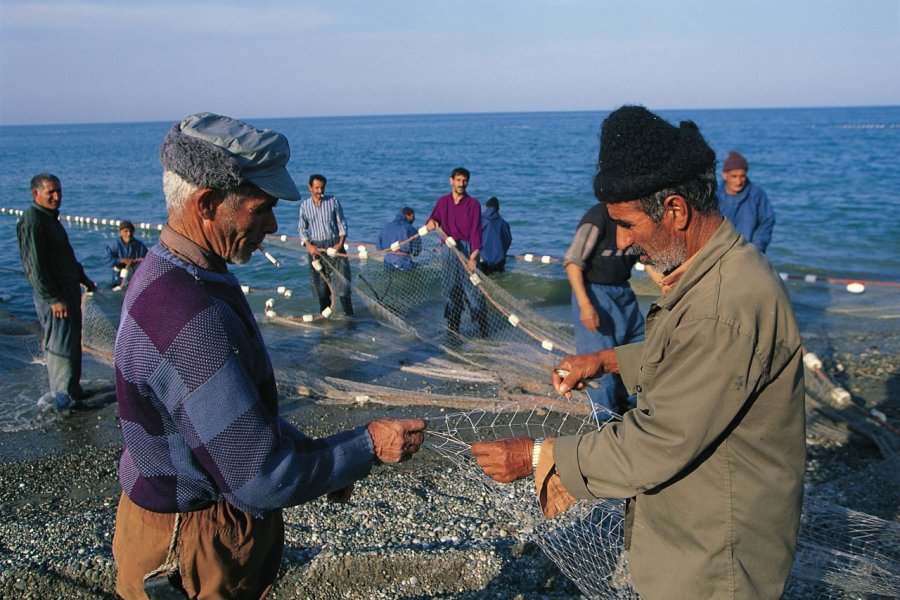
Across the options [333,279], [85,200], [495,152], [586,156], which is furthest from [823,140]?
[333,279]

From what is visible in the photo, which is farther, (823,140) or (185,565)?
(823,140)

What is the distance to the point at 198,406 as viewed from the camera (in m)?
1.79

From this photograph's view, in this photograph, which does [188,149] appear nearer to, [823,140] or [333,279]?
[333,279]

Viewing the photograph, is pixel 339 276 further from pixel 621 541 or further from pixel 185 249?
pixel 185 249

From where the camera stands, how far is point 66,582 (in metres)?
3.50

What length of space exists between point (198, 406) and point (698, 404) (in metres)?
1.21

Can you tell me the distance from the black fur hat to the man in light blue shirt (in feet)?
25.5

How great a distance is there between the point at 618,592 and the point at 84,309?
703cm

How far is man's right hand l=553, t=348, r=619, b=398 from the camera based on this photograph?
2785 millimetres

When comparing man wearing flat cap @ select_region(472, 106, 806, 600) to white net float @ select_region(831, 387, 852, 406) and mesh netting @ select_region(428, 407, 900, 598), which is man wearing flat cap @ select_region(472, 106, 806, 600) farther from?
white net float @ select_region(831, 387, 852, 406)

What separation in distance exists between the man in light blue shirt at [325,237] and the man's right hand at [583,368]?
22.6 feet

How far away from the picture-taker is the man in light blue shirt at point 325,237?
379 inches

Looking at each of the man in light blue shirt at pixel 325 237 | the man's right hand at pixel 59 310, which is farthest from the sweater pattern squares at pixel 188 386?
the man in light blue shirt at pixel 325 237

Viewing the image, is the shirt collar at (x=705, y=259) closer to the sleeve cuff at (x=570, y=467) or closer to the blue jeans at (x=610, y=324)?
the sleeve cuff at (x=570, y=467)
